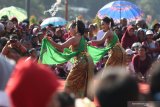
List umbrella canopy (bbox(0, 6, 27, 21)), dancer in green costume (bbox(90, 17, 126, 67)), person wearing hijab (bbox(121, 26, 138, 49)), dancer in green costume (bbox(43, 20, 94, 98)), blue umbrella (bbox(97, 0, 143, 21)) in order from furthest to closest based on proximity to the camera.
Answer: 1. umbrella canopy (bbox(0, 6, 27, 21))
2. blue umbrella (bbox(97, 0, 143, 21))
3. person wearing hijab (bbox(121, 26, 138, 49))
4. dancer in green costume (bbox(90, 17, 126, 67))
5. dancer in green costume (bbox(43, 20, 94, 98))

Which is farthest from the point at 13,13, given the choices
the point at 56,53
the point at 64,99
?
the point at 64,99

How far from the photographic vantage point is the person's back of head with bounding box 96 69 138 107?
2773mm

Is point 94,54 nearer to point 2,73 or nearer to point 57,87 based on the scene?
point 2,73

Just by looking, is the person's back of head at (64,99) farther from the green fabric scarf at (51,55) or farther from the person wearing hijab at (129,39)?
the person wearing hijab at (129,39)

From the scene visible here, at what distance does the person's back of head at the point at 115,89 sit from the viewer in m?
2.77

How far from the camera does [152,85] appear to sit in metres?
2.92

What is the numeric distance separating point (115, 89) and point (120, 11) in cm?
1824

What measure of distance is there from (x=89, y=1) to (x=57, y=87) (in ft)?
275

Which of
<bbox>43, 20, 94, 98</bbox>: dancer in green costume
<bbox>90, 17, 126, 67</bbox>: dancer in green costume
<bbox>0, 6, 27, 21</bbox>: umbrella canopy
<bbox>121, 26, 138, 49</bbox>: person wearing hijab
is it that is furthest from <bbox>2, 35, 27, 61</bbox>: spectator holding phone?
<bbox>0, 6, 27, 21</bbox>: umbrella canopy

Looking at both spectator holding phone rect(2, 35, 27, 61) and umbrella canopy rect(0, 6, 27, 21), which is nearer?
spectator holding phone rect(2, 35, 27, 61)

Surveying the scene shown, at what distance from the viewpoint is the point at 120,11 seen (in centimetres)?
2092

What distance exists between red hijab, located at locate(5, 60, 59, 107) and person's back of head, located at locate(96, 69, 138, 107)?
21 cm

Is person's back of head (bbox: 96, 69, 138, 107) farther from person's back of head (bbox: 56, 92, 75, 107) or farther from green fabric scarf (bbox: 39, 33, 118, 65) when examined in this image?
green fabric scarf (bbox: 39, 33, 118, 65)

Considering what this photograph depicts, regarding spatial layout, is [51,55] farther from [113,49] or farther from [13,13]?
[13,13]
